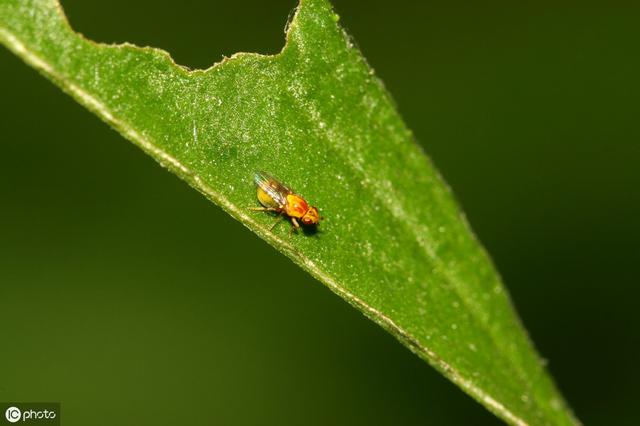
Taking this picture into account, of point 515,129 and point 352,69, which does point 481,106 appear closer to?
point 515,129

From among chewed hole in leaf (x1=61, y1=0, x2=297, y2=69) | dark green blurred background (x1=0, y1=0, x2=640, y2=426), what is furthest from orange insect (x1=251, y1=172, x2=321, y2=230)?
dark green blurred background (x1=0, y1=0, x2=640, y2=426)

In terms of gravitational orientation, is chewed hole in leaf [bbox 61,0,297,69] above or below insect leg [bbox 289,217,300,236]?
above

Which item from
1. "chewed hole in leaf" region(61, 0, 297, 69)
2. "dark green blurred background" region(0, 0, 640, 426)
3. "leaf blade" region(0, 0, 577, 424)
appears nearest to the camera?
"leaf blade" region(0, 0, 577, 424)

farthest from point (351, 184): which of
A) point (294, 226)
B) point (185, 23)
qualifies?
point (185, 23)

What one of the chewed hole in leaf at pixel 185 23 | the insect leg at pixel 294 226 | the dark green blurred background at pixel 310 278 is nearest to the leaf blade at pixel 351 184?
the insect leg at pixel 294 226

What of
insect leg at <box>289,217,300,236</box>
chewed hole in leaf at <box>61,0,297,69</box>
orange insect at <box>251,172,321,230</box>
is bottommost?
insect leg at <box>289,217,300,236</box>

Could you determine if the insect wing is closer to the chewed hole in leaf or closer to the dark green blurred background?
the chewed hole in leaf

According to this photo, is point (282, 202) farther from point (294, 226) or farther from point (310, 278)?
point (310, 278)

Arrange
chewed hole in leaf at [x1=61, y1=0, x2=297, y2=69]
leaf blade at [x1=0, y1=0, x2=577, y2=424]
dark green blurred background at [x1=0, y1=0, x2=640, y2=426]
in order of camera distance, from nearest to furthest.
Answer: leaf blade at [x1=0, y1=0, x2=577, y2=424], chewed hole in leaf at [x1=61, y1=0, x2=297, y2=69], dark green blurred background at [x1=0, y1=0, x2=640, y2=426]
